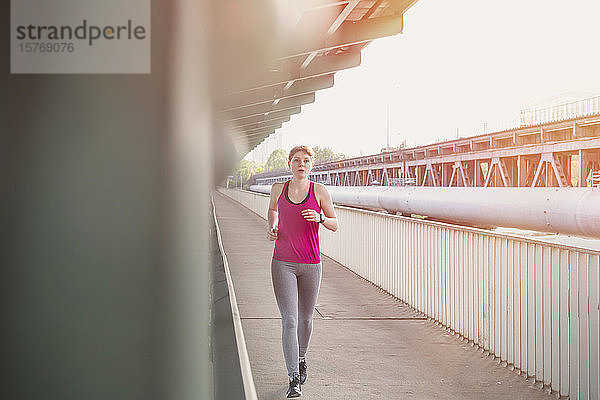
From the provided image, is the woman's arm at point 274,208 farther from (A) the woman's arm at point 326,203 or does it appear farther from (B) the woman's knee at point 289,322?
(B) the woman's knee at point 289,322

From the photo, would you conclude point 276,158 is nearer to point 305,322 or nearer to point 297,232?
point 305,322

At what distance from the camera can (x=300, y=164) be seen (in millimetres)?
5398

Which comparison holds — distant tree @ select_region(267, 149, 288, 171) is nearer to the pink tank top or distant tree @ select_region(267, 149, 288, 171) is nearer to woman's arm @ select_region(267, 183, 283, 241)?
woman's arm @ select_region(267, 183, 283, 241)

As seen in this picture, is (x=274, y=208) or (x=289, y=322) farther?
(x=274, y=208)

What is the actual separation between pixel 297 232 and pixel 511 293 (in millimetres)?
2460

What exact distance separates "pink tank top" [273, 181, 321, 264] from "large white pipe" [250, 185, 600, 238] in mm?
7571

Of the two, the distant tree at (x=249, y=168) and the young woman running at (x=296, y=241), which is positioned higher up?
the distant tree at (x=249, y=168)

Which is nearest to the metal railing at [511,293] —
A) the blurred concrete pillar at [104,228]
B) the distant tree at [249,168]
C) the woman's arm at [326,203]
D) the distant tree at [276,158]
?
the woman's arm at [326,203]

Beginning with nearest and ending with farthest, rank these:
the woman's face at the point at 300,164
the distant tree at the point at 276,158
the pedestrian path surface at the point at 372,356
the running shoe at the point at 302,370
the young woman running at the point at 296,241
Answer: the young woman running at the point at 296,241 → the woman's face at the point at 300,164 → the running shoe at the point at 302,370 → the pedestrian path surface at the point at 372,356 → the distant tree at the point at 276,158

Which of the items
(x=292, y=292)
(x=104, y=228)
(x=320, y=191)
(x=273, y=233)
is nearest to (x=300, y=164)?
(x=320, y=191)

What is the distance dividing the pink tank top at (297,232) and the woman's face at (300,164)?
123 millimetres

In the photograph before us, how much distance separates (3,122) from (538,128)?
27.4 m

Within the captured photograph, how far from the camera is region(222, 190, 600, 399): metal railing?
518 centimetres

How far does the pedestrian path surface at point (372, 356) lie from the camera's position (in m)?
6.00
